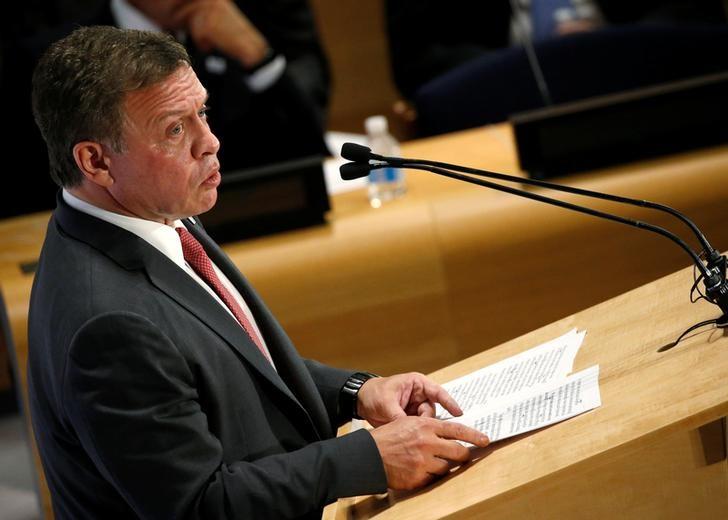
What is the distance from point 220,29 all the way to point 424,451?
2628 millimetres

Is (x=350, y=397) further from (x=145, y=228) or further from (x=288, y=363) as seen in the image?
(x=145, y=228)

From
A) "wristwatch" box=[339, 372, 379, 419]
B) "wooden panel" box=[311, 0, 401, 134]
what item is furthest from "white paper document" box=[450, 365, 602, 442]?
"wooden panel" box=[311, 0, 401, 134]

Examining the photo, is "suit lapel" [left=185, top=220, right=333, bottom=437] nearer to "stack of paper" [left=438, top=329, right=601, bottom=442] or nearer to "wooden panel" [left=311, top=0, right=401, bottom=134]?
"stack of paper" [left=438, top=329, right=601, bottom=442]

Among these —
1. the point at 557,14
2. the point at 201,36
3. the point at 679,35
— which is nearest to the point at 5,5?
the point at 201,36

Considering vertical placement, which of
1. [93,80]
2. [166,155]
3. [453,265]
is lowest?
[453,265]

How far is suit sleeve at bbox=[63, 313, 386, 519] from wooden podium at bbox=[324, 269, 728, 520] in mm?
166

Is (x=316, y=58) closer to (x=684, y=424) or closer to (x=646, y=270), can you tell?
(x=646, y=270)

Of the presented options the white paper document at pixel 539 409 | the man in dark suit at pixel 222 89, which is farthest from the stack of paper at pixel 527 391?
the man in dark suit at pixel 222 89

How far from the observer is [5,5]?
4641 mm

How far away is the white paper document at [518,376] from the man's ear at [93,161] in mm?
631

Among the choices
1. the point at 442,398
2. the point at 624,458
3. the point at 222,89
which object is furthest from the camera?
the point at 222,89

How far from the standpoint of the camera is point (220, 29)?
12.8ft

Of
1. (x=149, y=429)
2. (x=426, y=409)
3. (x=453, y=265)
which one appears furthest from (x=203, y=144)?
(x=453, y=265)

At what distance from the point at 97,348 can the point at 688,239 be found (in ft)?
6.96
